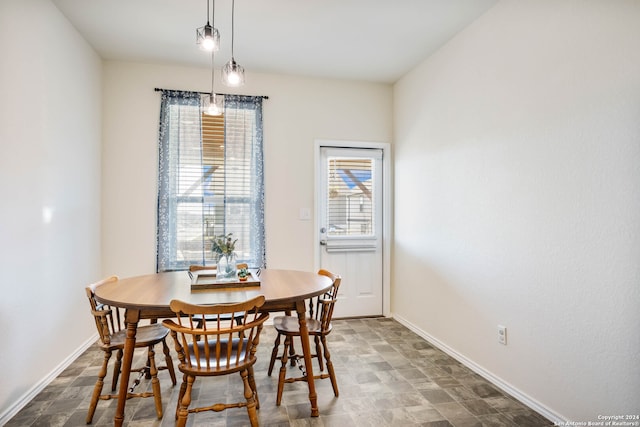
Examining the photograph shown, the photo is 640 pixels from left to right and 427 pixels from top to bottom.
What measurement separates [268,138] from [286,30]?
1.14m

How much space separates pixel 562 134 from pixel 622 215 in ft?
1.78

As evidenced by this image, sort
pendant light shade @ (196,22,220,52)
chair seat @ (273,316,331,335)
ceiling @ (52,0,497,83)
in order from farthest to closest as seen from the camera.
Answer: ceiling @ (52,0,497,83) → chair seat @ (273,316,331,335) → pendant light shade @ (196,22,220,52)

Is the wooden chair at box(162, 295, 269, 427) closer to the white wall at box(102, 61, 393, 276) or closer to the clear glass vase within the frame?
the clear glass vase

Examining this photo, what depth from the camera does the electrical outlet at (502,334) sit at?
7.68 ft

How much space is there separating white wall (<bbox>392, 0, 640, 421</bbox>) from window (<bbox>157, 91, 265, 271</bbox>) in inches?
70.9

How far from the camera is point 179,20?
269 cm

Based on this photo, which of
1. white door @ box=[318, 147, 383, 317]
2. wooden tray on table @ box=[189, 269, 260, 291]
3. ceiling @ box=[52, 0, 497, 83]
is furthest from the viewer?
white door @ box=[318, 147, 383, 317]

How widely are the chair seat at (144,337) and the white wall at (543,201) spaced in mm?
2223

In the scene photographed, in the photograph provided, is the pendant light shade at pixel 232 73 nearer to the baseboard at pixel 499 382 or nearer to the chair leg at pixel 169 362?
the chair leg at pixel 169 362

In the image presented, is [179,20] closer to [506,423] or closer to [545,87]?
[545,87]

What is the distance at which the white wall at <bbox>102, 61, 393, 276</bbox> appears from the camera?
11.1 feet

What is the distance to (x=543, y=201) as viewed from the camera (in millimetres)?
2055

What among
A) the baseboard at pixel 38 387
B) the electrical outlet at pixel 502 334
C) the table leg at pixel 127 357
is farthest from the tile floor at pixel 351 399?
the electrical outlet at pixel 502 334

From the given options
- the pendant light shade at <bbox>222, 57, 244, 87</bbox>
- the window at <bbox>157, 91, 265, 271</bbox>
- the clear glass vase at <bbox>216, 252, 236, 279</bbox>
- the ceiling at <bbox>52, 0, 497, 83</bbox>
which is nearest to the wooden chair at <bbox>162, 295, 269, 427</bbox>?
the clear glass vase at <bbox>216, 252, 236, 279</bbox>
